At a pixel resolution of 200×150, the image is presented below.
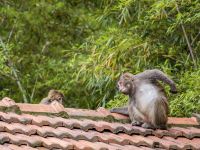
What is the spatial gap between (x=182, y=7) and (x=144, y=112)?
388cm

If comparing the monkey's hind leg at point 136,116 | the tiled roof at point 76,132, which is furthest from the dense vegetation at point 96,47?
the tiled roof at point 76,132

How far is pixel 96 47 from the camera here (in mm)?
11945

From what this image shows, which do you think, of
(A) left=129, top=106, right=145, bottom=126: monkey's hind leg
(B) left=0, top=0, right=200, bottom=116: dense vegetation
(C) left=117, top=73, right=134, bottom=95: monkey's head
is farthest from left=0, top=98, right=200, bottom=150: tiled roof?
(B) left=0, top=0, right=200, bottom=116: dense vegetation

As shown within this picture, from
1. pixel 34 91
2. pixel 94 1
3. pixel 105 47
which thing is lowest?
pixel 34 91

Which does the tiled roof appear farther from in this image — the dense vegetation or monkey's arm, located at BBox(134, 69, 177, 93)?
the dense vegetation

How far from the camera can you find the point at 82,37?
1716 centimetres

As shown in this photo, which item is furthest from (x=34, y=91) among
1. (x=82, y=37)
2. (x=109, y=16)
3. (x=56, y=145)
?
(x=56, y=145)

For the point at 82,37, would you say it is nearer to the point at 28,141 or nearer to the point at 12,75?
the point at 12,75

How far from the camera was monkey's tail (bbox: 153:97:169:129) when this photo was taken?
738 centimetres

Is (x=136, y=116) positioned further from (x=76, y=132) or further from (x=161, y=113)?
(x=76, y=132)

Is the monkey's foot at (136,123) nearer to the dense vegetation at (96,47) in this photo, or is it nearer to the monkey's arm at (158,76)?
the monkey's arm at (158,76)

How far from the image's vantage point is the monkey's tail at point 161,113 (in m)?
7.38

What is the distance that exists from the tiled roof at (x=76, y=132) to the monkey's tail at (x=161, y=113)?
101mm

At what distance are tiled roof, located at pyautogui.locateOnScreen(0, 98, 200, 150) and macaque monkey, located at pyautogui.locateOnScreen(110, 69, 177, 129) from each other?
13 centimetres
